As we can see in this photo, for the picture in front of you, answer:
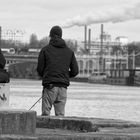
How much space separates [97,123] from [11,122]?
2164 mm

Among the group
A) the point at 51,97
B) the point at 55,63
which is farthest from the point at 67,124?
the point at 55,63

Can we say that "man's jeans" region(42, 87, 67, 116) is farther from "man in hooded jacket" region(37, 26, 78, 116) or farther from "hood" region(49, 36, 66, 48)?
"hood" region(49, 36, 66, 48)

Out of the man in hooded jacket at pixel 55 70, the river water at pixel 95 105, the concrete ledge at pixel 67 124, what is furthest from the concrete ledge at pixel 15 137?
the river water at pixel 95 105

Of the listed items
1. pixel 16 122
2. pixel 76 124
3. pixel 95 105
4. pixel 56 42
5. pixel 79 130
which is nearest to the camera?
pixel 16 122

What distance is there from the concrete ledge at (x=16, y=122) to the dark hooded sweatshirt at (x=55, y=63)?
3005 mm

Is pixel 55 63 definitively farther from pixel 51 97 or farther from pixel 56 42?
pixel 51 97

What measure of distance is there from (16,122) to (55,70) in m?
3.12

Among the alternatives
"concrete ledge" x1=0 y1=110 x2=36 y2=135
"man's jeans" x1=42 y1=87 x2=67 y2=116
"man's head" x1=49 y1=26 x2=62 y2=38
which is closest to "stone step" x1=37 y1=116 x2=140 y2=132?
"man's jeans" x1=42 y1=87 x2=67 y2=116

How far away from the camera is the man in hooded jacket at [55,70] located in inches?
332

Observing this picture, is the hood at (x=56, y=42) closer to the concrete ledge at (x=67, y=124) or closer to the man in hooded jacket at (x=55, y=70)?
the man in hooded jacket at (x=55, y=70)

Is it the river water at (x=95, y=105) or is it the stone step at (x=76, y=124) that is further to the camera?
the river water at (x=95, y=105)

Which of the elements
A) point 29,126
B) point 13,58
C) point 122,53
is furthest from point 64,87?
point 122,53

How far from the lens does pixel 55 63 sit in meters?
8.45

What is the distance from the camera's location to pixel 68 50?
28.2ft
